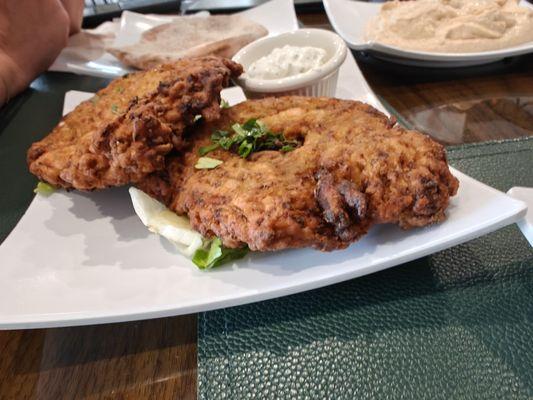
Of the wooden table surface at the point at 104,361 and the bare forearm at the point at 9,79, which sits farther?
the bare forearm at the point at 9,79

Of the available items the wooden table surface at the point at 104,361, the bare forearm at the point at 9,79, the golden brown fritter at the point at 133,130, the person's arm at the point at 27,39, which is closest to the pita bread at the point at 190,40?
the person's arm at the point at 27,39

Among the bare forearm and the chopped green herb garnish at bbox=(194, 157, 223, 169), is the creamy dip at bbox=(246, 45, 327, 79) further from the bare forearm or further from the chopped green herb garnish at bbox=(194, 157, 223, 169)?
the bare forearm

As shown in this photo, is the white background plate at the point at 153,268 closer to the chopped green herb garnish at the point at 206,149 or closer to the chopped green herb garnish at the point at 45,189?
the chopped green herb garnish at the point at 45,189

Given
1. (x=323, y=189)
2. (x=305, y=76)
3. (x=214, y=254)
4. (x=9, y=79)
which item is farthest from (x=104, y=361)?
(x=9, y=79)

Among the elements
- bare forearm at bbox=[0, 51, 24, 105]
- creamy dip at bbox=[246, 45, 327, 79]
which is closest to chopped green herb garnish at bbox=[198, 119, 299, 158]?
creamy dip at bbox=[246, 45, 327, 79]

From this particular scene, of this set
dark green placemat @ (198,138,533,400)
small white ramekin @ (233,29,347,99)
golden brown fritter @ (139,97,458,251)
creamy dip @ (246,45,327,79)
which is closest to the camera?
dark green placemat @ (198,138,533,400)
